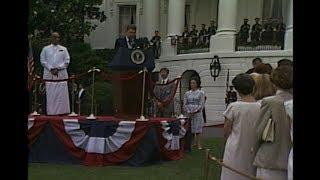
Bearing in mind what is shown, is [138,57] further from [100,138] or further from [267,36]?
[267,36]

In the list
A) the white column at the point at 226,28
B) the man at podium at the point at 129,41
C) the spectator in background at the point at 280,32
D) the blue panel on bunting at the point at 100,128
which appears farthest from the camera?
the white column at the point at 226,28

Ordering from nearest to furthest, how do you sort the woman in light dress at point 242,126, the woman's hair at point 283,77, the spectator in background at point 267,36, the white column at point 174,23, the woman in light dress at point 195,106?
the woman's hair at point 283,77
the woman in light dress at point 242,126
the woman in light dress at point 195,106
the spectator in background at point 267,36
the white column at point 174,23

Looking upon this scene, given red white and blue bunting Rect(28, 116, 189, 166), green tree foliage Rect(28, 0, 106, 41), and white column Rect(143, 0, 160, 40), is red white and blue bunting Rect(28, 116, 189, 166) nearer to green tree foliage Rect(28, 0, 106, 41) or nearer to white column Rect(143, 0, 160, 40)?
green tree foliage Rect(28, 0, 106, 41)

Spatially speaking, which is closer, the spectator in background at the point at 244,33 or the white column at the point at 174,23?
the spectator in background at the point at 244,33

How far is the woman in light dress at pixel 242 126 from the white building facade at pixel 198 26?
18298mm

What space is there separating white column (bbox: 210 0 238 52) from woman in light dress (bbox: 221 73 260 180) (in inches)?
901

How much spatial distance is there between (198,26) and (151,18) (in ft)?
9.27

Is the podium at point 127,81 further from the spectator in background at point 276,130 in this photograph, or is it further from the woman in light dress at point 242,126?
the spectator in background at point 276,130

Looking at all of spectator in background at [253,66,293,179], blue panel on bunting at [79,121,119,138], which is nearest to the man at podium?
blue panel on bunting at [79,121,119,138]

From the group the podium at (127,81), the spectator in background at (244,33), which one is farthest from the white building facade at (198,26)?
the podium at (127,81)

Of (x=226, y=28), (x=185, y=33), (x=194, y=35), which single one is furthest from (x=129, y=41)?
(x=185, y=33)

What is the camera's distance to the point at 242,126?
5.17 metres

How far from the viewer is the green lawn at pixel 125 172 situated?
9.03m

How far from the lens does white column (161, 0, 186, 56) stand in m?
31.3
